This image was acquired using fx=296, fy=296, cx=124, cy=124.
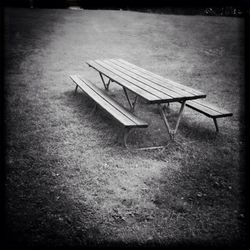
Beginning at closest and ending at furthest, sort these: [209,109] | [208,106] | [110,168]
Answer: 1. [110,168]
2. [209,109]
3. [208,106]

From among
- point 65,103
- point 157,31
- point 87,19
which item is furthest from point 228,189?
point 87,19

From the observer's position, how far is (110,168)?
12.1 ft

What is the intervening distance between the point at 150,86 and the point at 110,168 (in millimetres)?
1537

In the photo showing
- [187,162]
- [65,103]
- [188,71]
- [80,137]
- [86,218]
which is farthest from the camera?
[188,71]

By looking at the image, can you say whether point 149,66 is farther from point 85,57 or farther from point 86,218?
point 86,218

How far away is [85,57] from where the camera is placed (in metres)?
8.76

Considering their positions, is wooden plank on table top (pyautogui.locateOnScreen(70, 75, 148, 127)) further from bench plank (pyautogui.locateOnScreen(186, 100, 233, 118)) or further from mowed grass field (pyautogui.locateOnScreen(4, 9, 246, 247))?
bench plank (pyautogui.locateOnScreen(186, 100, 233, 118))

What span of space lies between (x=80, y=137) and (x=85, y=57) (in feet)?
16.1

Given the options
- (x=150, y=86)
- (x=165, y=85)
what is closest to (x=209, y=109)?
(x=165, y=85)

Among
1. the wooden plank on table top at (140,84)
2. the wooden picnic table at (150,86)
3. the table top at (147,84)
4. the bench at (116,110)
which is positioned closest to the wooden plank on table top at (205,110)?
the wooden picnic table at (150,86)

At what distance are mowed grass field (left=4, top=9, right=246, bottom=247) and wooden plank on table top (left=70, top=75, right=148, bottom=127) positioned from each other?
338 millimetres

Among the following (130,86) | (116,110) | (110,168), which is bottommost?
(110,168)

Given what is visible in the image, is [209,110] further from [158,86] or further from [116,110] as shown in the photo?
[116,110]

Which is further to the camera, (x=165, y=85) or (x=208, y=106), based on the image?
(x=208, y=106)
